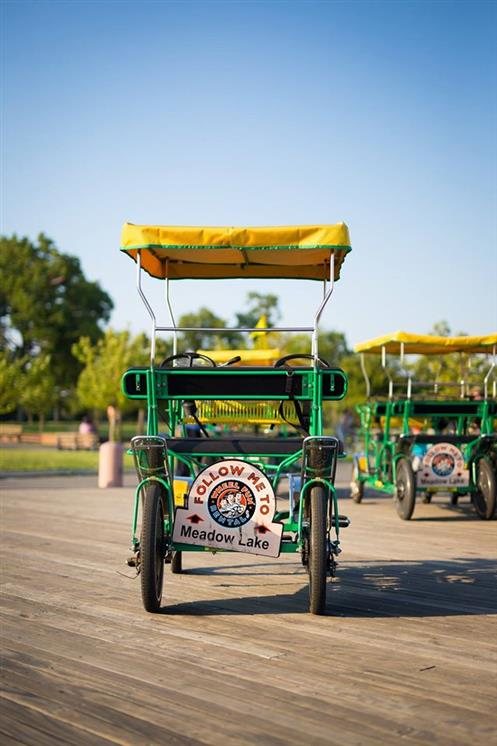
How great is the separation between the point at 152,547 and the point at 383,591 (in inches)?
80.5

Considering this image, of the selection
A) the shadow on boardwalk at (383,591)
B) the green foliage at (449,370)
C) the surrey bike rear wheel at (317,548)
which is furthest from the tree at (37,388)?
the surrey bike rear wheel at (317,548)

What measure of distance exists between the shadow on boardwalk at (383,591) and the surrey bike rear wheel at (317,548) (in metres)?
0.20

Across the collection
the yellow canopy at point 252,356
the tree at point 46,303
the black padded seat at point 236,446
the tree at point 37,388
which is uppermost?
the tree at point 46,303

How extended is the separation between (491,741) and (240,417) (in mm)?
5947

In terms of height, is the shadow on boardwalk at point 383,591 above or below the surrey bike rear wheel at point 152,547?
below

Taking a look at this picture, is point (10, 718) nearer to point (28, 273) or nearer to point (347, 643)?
point (347, 643)

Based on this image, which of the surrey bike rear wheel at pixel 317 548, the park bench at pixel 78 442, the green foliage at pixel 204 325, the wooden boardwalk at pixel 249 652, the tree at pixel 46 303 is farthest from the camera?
the green foliage at pixel 204 325

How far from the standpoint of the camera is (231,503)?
19.4ft

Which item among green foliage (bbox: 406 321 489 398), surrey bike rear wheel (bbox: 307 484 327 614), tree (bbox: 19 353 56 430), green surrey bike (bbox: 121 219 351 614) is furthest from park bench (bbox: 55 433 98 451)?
surrey bike rear wheel (bbox: 307 484 327 614)

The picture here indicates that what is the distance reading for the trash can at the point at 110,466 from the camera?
61.3 feet

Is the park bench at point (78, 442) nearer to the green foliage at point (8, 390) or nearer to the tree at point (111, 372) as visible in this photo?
the green foliage at point (8, 390)

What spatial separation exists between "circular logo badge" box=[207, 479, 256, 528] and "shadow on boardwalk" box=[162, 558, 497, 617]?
61 centimetres

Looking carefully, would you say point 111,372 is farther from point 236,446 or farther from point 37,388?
point 236,446

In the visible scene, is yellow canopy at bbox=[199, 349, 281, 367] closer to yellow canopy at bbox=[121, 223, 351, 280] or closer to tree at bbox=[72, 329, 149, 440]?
yellow canopy at bbox=[121, 223, 351, 280]
